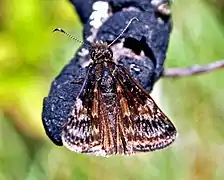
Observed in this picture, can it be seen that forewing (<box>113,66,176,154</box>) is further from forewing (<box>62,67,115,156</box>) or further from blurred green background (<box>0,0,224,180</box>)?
blurred green background (<box>0,0,224,180</box>)

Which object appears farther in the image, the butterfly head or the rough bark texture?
the butterfly head

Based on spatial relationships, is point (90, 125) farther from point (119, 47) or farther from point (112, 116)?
point (119, 47)

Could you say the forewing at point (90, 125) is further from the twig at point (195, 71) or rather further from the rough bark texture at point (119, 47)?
the twig at point (195, 71)

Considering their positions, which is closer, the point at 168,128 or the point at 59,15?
the point at 168,128

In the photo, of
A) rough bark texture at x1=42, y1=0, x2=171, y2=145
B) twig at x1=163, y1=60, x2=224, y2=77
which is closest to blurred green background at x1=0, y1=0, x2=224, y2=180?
twig at x1=163, y1=60, x2=224, y2=77

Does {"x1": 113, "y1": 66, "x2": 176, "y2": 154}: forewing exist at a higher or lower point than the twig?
lower

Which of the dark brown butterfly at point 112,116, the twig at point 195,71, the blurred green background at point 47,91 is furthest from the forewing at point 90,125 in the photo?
the blurred green background at point 47,91

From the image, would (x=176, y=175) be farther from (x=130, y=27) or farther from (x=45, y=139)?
(x=130, y=27)

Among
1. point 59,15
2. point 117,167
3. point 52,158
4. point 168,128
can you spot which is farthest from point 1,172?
point 168,128
